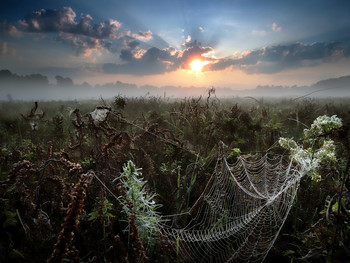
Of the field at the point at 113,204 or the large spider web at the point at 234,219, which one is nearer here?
the field at the point at 113,204

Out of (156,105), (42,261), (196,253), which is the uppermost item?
(156,105)

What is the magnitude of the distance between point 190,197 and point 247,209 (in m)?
0.78

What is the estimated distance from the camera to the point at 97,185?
7.78 feet

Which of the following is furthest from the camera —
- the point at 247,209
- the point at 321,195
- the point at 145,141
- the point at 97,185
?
the point at 145,141

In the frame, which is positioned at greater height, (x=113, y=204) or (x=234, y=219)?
(x=113, y=204)

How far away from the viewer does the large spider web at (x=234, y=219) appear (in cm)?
202

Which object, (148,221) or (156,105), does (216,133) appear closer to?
(148,221)

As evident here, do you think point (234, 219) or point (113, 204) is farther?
point (234, 219)

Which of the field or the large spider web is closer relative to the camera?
the field

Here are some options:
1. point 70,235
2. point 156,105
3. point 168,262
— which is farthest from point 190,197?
point 156,105

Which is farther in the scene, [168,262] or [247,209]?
[247,209]

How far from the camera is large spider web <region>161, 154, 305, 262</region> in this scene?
2.02 m

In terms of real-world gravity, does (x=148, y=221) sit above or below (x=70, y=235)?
below

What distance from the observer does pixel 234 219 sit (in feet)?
8.25
